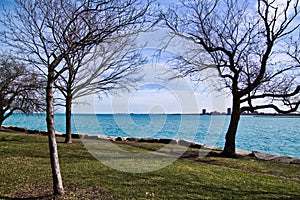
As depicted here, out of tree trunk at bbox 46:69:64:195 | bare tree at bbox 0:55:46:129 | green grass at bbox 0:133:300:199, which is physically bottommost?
green grass at bbox 0:133:300:199

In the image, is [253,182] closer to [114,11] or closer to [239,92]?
[114,11]

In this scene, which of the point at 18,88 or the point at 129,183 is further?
the point at 18,88

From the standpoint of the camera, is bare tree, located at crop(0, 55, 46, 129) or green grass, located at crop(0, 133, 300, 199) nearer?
green grass, located at crop(0, 133, 300, 199)

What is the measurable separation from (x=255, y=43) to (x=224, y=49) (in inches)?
63.5

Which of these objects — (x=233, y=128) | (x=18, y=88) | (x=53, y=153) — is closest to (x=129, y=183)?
(x=53, y=153)

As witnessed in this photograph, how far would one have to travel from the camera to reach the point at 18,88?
17891mm

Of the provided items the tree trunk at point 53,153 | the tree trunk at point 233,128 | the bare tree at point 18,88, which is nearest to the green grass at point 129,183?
the tree trunk at point 53,153

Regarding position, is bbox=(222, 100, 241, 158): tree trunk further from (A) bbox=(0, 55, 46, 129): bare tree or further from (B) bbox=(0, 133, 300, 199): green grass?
(A) bbox=(0, 55, 46, 129): bare tree

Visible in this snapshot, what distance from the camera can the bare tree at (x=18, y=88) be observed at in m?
16.8

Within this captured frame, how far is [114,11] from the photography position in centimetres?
631

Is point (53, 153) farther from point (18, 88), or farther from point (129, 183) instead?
point (18, 88)

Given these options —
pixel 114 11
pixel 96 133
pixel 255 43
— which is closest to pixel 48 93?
pixel 114 11

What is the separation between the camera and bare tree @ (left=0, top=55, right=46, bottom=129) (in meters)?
16.8

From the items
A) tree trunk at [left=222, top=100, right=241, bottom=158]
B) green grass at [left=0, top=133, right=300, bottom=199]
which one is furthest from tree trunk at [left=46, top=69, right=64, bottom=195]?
tree trunk at [left=222, top=100, right=241, bottom=158]
